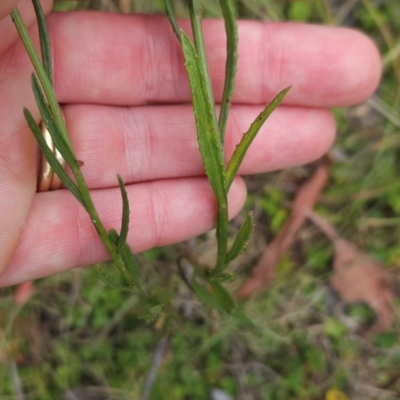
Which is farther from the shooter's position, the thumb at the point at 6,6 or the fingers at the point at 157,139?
the fingers at the point at 157,139

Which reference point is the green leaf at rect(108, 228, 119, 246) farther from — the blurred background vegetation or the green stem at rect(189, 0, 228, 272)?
the blurred background vegetation

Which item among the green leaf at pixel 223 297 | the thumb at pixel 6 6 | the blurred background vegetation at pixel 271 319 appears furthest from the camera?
the blurred background vegetation at pixel 271 319

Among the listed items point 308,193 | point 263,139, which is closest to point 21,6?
point 263,139

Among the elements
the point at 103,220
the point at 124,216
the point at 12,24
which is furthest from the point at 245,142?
the point at 12,24

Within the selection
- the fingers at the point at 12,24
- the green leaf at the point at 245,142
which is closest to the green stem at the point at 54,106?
the fingers at the point at 12,24

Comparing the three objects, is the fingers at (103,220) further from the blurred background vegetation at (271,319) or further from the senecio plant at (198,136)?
the blurred background vegetation at (271,319)
